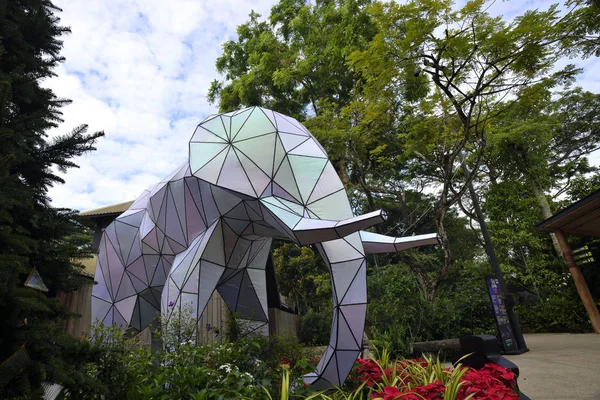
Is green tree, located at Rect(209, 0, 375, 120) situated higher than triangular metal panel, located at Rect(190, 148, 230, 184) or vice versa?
green tree, located at Rect(209, 0, 375, 120)

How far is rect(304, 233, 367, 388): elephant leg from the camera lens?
156 inches

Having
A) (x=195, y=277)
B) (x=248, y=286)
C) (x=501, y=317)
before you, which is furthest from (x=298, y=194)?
(x=501, y=317)

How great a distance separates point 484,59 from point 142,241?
27.9 feet

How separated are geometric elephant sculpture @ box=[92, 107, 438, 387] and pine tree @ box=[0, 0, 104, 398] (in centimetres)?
210

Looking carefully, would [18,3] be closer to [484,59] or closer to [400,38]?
[400,38]

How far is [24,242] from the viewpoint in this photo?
2.33 meters

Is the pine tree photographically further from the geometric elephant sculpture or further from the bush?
the bush

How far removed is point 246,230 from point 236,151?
1.27m

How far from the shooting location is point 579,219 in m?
10.4

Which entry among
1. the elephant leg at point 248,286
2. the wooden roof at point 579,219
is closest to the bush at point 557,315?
the wooden roof at point 579,219

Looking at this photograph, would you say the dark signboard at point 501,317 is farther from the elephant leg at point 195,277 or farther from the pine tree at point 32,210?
the pine tree at point 32,210

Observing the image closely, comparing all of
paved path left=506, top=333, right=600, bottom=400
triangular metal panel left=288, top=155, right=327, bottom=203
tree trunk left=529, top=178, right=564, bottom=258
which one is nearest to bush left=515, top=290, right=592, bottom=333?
tree trunk left=529, top=178, right=564, bottom=258

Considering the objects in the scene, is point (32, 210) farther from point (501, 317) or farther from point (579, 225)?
point (579, 225)

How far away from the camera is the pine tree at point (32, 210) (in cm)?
215
